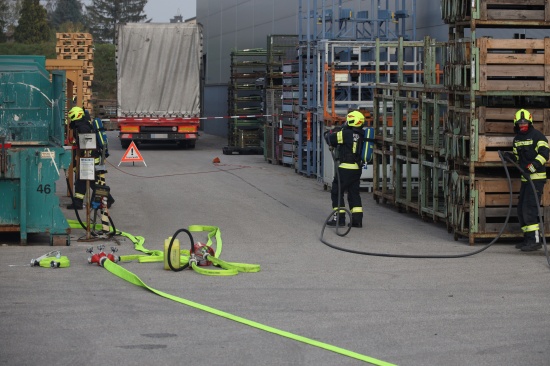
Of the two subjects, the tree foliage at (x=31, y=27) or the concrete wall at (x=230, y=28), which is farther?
the tree foliage at (x=31, y=27)

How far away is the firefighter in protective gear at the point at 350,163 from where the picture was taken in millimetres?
16391

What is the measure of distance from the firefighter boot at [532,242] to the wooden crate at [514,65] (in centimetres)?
209

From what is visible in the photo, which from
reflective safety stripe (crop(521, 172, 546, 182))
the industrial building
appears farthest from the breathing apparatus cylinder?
reflective safety stripe (crop(521, 172, 546, 182))

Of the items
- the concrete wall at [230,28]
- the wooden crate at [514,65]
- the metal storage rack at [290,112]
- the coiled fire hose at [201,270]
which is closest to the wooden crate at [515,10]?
the wooden crate at [514,65]

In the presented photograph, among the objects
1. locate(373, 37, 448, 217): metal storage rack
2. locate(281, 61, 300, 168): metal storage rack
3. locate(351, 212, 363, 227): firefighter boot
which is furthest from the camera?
locate(281, 61, 300, 168): metal storage rack

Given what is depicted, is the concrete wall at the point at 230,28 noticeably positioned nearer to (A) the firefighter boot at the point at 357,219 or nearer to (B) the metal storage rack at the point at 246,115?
(B) the metal storage rack at the point at 246,115

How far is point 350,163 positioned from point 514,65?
3.30 meters

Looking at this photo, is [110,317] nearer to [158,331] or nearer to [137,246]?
[158,331]

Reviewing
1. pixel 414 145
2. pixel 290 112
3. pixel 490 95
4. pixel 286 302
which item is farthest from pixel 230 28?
pixel 286 302

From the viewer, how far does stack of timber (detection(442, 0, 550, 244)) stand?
14.4m

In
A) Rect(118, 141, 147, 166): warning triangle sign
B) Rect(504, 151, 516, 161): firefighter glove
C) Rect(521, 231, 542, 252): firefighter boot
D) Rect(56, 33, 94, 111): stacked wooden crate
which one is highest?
Rect(56, 33, 94, 111): stacked wooden crate

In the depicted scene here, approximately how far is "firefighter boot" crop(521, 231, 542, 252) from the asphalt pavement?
141mm

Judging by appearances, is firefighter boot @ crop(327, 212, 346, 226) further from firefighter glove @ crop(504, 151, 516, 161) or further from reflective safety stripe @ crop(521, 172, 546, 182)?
reflective safety stripe @ crop(521, 172, 546, 182)

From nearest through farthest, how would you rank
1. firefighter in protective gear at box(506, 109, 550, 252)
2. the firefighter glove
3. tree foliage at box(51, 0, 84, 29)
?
1. firefighter in protective gear at box(506, 109, 550, 252)
2. the firefighter glove
3. tree foliage at box(51, 0, 84, 29)
